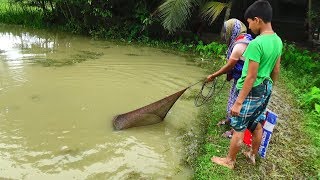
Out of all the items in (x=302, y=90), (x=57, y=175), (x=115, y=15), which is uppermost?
(x=115, y=15)

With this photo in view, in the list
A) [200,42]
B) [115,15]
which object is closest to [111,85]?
[200,42]

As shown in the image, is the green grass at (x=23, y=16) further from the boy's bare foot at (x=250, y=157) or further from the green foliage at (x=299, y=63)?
the boy's bare foot at (x=250, y=157)

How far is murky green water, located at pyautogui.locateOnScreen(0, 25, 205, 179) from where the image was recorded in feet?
14.0

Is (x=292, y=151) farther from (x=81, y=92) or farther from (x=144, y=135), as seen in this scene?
(x=81, y=92)

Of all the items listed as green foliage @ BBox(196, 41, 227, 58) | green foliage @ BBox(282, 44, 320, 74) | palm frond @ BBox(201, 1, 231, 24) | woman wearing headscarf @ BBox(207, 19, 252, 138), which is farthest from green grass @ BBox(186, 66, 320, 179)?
palm frond @ BBox(201, 1, 231, 24)

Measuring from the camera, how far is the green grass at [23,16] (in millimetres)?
12789

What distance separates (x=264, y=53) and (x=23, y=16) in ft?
37.7

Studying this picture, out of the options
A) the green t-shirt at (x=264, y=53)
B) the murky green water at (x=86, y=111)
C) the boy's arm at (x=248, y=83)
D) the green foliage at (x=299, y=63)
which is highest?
the green t-shirt at (x=264, y=53)

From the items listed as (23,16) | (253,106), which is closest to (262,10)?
(253,106)

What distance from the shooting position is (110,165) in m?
4.29

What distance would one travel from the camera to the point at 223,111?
575 centimetres

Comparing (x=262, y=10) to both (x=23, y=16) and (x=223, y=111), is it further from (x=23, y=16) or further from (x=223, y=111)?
(x=23, y=16)

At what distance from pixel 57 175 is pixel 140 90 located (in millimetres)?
3075

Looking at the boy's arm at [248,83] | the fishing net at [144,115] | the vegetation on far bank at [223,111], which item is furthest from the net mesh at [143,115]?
the boy's arm at [248,83]
